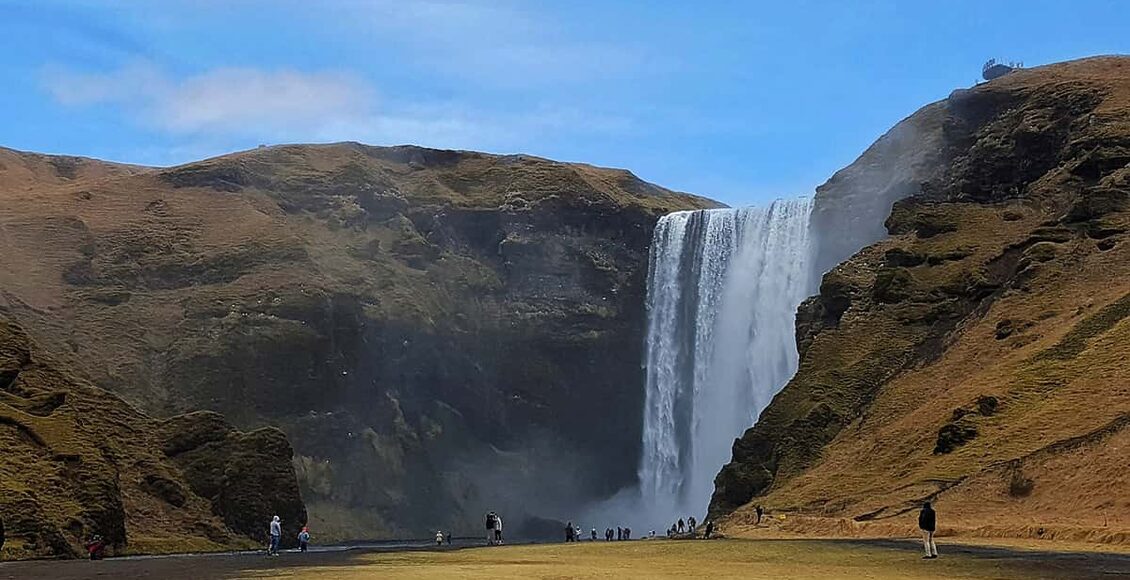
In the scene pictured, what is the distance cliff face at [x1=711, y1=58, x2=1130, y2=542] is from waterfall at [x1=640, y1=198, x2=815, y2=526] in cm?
480

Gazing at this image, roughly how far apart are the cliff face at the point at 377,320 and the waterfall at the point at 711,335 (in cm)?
665

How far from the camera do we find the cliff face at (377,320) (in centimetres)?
9919

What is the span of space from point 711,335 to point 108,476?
187ft

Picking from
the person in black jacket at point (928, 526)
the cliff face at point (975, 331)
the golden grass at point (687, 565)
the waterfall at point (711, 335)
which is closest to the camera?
the golden grass at point (687, 565)

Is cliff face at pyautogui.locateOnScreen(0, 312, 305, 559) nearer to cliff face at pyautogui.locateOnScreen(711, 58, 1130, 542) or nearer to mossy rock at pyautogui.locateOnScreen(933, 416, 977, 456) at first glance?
cliff face at pyautogui.locateOnScreen(711, 58, 1130, 542)

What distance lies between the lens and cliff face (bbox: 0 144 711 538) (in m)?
99.2

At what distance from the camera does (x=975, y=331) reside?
64938 mm

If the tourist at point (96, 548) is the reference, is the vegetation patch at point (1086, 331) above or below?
above

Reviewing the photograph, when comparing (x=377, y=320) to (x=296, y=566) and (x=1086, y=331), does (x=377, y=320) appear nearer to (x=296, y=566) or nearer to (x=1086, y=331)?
(x=1086, y=331)

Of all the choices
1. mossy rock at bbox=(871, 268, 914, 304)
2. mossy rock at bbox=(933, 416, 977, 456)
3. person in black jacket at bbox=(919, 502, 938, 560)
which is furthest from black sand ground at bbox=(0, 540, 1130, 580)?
mossy rock at bbox=(871, 268, 914, 304)

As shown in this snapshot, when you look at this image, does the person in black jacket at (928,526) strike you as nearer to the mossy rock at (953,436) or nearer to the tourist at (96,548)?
the mossy rock at (953,436)

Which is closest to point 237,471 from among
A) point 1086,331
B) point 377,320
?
point 1086,331

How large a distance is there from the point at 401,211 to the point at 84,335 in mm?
35429

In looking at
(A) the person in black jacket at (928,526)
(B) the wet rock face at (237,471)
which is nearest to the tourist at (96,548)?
(B) the wet rock face at (237,471)
